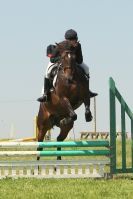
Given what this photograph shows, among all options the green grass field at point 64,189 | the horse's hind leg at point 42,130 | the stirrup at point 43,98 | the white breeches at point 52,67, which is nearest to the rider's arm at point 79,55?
the white breeches at point 52,67

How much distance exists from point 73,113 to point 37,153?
0.81 m

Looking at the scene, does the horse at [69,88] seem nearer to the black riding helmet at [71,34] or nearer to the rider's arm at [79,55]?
the rider's arm at [79,55]

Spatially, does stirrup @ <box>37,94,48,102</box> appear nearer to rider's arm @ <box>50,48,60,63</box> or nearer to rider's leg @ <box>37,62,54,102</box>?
rider's leg @ <box>37,62,54,102</box>

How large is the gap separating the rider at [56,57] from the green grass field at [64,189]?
7.05ft

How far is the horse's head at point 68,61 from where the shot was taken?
8.46m

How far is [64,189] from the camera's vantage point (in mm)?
6535

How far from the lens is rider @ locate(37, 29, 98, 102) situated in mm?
8734

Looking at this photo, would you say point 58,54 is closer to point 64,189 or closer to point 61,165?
point 61,165

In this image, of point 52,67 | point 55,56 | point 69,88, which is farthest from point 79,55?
point 52,67

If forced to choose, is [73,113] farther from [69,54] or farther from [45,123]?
[45,123]

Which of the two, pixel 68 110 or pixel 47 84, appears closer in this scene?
pixel 68 110

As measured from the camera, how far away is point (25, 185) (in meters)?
7.07

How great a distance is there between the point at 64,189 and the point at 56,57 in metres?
3.23

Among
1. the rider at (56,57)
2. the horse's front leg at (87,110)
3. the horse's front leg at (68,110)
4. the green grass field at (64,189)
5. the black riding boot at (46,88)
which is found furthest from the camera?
the black riding boot at (46,88)
